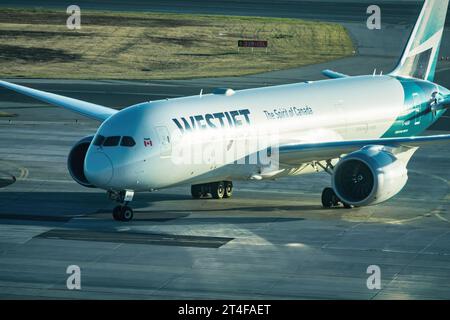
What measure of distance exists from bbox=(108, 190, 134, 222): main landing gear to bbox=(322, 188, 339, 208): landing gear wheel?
837 cm

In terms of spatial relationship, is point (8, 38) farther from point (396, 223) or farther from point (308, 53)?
point (396, 223)

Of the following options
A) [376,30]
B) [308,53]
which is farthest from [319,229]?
[376,30]

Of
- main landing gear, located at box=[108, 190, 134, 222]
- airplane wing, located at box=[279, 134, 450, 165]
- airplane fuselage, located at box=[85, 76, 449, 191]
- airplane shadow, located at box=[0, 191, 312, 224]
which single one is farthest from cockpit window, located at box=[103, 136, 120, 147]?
airplane wing, located at box=[279, 134, 450, 165]

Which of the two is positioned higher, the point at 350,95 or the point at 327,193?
the point at 350,95

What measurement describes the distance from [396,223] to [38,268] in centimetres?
1467

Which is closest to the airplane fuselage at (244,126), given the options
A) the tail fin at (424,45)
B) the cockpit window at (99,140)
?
the cockpit window at (99,140)

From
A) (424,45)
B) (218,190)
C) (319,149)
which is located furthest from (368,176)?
(424,45)

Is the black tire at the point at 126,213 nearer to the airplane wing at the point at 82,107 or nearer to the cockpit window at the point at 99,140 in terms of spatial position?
the cockpit window at the point at 99,140

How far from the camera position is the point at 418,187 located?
52.8 metres

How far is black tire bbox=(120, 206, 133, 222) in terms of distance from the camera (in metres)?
44.4

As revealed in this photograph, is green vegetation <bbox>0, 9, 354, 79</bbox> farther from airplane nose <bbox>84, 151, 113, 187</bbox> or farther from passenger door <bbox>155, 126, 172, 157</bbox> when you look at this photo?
airplane nose <bbox>84, 151, 113, 187</bbox>

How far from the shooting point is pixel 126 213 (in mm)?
44500
